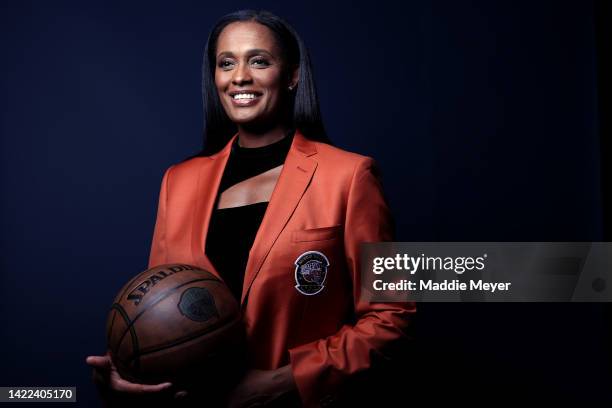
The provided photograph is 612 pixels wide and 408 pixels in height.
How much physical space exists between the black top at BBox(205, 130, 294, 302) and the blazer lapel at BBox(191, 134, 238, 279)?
0.02m

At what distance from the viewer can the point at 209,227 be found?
77.6 inches

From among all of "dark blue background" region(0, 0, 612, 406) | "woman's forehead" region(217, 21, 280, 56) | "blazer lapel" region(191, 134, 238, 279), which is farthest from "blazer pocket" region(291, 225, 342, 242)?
"dark blue background" region(0, 0, 612, 406)

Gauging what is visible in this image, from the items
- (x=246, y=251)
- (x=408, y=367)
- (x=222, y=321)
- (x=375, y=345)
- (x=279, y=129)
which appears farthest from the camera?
(x=408, y=367)

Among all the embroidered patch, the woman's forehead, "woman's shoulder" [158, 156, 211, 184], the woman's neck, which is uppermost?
the woman's forehead

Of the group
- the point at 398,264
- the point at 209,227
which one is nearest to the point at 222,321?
the point at 209,227

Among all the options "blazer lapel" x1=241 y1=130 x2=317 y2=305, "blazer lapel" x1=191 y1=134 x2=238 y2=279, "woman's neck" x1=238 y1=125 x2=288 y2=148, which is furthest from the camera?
"woman's neck" x1=238 y1=125 x2=288 y2=148

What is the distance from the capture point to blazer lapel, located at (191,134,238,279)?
193 centimetres

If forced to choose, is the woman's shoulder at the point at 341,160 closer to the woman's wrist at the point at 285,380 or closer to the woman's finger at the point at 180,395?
the woman's wrist at the point at 285,380

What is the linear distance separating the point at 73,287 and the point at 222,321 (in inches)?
59.1

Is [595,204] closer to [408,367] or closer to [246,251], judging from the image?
[408,367]

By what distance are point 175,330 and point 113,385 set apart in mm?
262

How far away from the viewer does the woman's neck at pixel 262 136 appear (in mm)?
2053

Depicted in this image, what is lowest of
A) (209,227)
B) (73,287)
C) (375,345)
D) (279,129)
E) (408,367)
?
(408,367)

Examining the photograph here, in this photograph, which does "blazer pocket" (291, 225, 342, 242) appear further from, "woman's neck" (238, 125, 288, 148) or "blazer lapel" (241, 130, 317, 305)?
"woman's neck" (238, 125, 288, 148)
